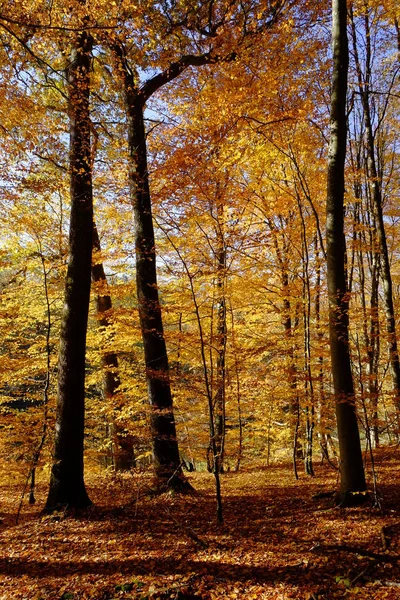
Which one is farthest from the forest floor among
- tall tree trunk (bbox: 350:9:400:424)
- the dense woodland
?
tall tree trunk (bbox: 350:9:400:424)

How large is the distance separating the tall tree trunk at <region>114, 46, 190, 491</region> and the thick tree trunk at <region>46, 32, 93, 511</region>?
94 cm

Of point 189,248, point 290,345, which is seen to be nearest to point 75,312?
point 189,248

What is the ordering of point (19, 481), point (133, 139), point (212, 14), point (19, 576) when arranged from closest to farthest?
point (19, 576) → point (133, 139) → point (212, 14) → point (19, 481)

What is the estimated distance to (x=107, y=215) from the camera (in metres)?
10.8

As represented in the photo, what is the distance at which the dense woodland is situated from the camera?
5.45 metres

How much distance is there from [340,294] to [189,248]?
4.69 meters

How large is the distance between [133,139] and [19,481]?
989 cm

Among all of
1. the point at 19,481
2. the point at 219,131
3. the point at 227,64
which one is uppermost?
the point at 227,64

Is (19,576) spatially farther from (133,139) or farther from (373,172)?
(373,172)

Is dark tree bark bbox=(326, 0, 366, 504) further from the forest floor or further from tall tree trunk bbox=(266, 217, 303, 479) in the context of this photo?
tall tree trunk bbox=(266, 217, 303, 479)

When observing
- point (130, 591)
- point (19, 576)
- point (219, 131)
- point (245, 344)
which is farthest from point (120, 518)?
point (219, 131)

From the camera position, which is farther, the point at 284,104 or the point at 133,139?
the point at 284,104

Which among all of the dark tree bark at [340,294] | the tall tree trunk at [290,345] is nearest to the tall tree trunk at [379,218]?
the tall tree trunk at [290,345]

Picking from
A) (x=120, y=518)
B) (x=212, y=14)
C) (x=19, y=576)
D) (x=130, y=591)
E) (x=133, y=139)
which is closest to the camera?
(x=130, y=591)
